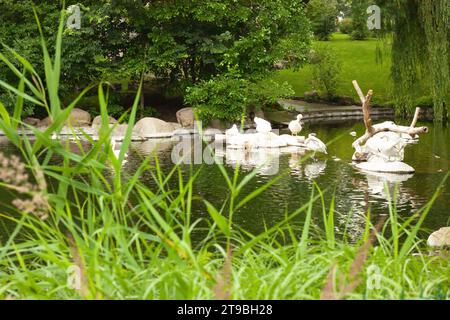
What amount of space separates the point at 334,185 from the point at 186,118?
1170cm

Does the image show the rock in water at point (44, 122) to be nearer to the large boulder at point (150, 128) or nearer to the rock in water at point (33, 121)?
the rock in water at point (33, 121)

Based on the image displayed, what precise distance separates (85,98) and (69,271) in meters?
24.8

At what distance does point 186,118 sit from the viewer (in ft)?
79.3

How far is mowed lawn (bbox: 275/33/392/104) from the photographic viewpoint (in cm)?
3222

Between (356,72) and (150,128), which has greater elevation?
(356,72)

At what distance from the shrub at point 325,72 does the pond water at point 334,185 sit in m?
10.9

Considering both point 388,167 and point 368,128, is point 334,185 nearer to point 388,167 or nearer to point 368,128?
point 388,167

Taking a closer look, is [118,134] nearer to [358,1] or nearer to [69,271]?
[358,1]

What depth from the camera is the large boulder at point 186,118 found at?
23969 millimetres

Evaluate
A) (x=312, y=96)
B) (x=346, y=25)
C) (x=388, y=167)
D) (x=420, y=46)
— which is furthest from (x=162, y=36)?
(x=346, y=25)

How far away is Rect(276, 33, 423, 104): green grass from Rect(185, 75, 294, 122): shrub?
6217mm

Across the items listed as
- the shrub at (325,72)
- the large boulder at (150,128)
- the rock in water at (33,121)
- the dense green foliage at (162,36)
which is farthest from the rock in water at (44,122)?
the shrub at (325,72)

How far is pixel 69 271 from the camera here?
9.98 ft

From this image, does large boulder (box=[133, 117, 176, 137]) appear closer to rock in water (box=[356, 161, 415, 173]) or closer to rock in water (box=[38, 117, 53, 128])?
rock in water (box=[38, 117, 53, 128])
